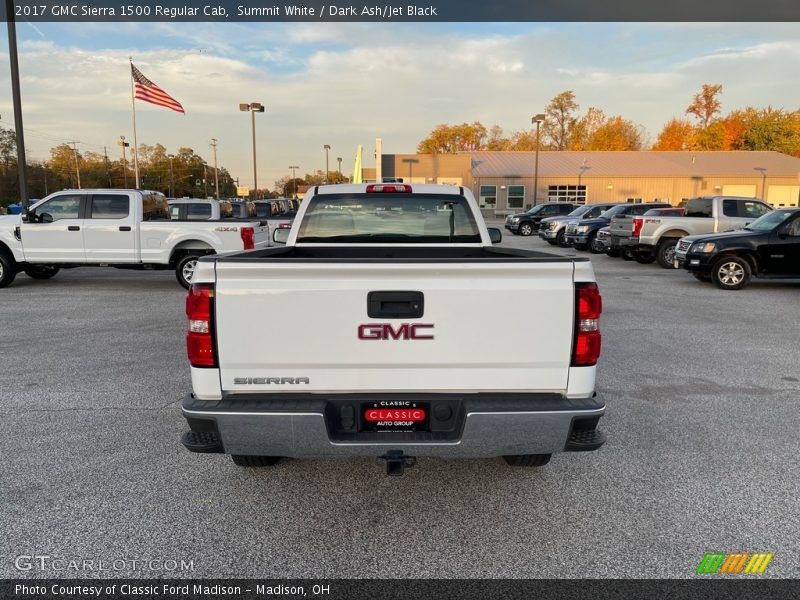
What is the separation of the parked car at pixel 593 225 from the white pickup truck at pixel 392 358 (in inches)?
739

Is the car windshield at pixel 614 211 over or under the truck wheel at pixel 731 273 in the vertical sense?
over

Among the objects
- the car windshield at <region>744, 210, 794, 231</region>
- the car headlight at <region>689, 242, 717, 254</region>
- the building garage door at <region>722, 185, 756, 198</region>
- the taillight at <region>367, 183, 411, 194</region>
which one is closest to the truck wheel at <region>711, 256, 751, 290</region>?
the car headlight at <region>689, 242, 717, 254</region>

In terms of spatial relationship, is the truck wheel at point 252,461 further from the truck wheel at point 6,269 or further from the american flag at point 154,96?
the american flag at point 154,96

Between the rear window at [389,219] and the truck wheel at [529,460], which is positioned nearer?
the truck wheel at [529,460]

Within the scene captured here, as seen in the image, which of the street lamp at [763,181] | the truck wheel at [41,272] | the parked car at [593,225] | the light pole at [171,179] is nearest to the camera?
the truck wheel at [41,272]

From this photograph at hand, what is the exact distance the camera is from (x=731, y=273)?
11938mm

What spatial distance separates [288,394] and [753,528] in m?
2.73

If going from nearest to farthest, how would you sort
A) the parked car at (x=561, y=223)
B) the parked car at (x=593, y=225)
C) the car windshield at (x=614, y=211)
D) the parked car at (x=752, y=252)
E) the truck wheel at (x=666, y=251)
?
the parked car at (x=752, y=252) < the truck wheel at (x=666, y=251) < the parked car at (x=593, y=225) < the car windshield at (x=614, y=211) < the parked car at (x=561, y=223)

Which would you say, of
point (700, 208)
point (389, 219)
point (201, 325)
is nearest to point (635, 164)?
point (700, 208)

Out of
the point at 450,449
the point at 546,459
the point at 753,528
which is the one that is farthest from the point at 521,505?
the point at 753,528

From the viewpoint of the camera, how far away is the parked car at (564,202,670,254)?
2089 cm

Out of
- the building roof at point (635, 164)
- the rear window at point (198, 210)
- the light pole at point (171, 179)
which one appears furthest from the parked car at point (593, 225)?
the light pole at point (171, 179)

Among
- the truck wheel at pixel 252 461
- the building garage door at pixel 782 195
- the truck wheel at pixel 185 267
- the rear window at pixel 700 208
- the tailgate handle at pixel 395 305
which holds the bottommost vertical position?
the truck wheel at pixel 252 461

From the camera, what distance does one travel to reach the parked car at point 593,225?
2089 centimetres
